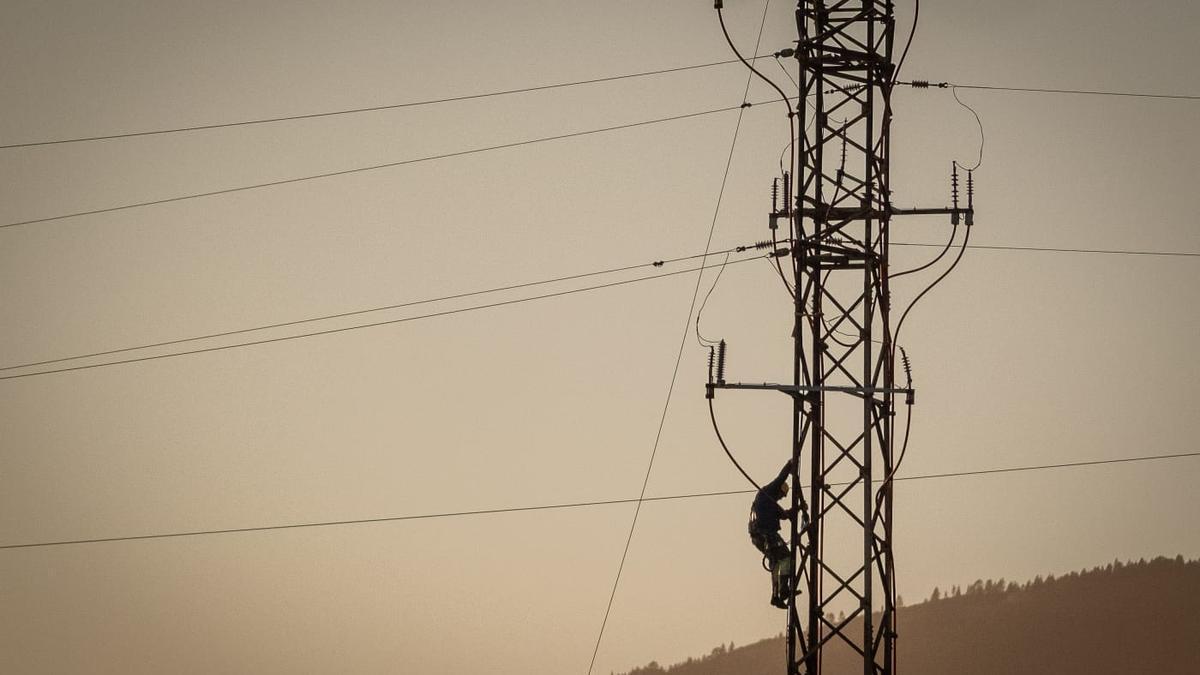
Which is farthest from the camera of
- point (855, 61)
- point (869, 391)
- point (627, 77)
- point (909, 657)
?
point (909, 657)

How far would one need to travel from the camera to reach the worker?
11.9 meters

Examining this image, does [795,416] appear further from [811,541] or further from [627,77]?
[627,77]

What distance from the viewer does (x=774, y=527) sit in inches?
472

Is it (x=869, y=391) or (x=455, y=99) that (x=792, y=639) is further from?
(x=455, y=99)

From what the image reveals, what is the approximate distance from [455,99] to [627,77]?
2.81 m

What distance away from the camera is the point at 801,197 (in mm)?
12117

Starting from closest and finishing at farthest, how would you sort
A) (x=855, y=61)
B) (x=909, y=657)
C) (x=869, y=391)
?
(x=869, y=391) < (x=855, y=61) < (x=909, y=657)

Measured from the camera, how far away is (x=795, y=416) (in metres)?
12.0

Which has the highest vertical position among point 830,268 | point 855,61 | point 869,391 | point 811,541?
point 855,61

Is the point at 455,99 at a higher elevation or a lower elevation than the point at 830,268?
higher

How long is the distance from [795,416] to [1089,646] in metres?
11.7

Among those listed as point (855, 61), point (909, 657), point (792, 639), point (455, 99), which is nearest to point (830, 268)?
point (855, 61)

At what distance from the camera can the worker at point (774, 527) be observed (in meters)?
11.9

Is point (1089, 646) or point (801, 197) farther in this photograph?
point (1089, 646)
